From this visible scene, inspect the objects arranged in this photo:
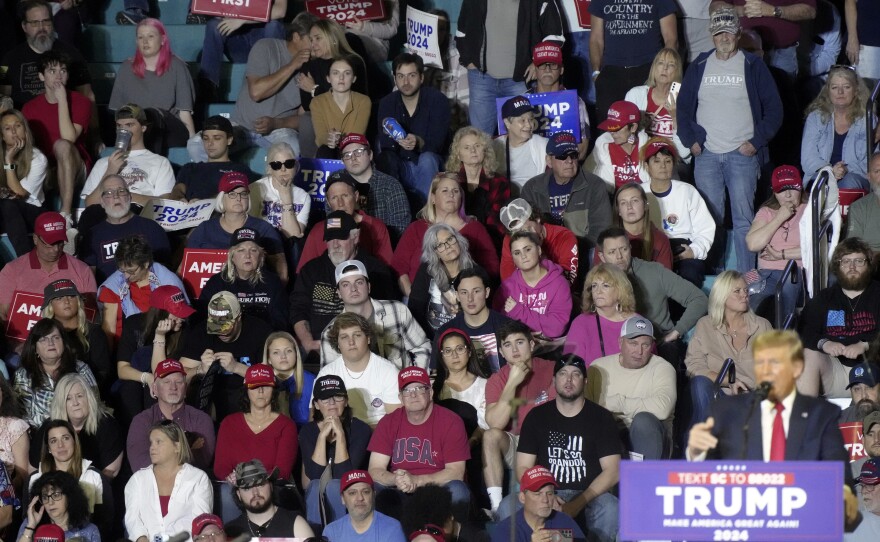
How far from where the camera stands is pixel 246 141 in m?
12.3

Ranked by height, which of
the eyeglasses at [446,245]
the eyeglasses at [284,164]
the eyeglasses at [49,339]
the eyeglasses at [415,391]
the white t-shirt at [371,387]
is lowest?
the white t-shirt at [371,387]

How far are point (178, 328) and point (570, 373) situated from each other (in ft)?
8.94

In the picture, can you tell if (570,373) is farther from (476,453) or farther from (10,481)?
(10,481)

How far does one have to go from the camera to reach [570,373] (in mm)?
8641

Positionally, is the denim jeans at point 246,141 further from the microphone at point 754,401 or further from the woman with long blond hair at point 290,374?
the microphone at point 754,401

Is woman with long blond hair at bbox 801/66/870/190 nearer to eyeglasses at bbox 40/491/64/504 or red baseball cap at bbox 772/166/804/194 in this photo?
red baseball cap at bbox 772/166/804/194

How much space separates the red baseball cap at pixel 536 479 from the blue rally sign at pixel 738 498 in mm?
2941

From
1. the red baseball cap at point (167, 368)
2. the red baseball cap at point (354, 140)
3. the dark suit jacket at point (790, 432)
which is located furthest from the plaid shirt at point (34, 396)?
the dark suit jacket at point (790, 432)

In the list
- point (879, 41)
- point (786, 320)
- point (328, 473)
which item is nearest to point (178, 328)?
point (328, 473)

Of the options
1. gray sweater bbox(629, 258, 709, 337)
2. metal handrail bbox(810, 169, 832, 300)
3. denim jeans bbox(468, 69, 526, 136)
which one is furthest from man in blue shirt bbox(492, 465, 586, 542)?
denim jeans bbox(468, 69, 526, 136)

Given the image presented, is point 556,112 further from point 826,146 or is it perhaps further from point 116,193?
point 116,193

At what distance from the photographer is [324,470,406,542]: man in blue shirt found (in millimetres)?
8398

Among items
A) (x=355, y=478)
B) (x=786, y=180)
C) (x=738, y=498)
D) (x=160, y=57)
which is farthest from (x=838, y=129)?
(x=738, y=498)

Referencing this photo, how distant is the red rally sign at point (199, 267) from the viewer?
10.6 m
